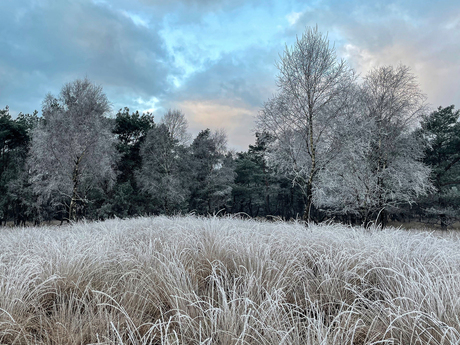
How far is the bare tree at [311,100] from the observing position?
357 inches

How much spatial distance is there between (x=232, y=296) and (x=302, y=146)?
8.51 m

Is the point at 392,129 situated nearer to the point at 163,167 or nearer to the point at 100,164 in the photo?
the point at 100,164

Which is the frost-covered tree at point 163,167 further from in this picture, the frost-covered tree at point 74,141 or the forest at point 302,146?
the frost-covered tree at point 74,141

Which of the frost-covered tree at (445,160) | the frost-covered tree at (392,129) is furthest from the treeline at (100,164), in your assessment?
the frost-covered tree at (445,160)

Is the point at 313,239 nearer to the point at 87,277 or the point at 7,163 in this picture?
the point at 87,277

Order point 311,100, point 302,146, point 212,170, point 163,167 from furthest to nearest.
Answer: point 212,170 → point 163,167 → point 302,146 → point 311,100

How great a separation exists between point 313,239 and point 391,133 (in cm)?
1081

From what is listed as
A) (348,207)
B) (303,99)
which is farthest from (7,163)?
(348,207)

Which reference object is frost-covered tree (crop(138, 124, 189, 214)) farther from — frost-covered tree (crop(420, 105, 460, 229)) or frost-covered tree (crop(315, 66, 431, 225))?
frost-covered tree (crop(420, 105, 460, 229))

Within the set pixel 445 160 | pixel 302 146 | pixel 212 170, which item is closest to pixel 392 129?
pixel 302 146

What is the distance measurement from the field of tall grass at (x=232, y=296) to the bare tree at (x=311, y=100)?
591 cm

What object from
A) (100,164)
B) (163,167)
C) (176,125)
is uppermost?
(176,125)

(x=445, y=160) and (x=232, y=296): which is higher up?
(x=445, y=160)

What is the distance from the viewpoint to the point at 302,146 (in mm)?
9938
